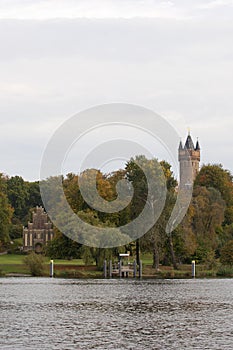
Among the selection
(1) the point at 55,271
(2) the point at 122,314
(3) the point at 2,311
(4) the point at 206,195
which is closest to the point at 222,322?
(2) the point at 122,314

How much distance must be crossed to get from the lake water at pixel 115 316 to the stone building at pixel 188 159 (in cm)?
11048

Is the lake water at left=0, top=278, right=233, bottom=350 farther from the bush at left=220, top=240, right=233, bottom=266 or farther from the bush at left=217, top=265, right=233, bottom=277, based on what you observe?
the bush at left=220, top=240, right=233, bottom=266

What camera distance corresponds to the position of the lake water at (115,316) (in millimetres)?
28641

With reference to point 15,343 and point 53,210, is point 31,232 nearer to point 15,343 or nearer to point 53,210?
point 53,210

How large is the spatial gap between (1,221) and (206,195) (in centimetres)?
2266

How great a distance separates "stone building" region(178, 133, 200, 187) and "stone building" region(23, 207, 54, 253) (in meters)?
62.0

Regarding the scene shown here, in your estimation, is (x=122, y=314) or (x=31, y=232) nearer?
(x=122, y=314)

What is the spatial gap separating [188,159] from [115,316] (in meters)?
145

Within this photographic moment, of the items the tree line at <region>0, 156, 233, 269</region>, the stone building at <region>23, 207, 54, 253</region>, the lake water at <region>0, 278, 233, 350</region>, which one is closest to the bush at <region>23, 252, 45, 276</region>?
the tree line at <region>0, 156, 233, 269</region>

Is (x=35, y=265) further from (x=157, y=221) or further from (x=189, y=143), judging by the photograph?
(x=189, y=143)

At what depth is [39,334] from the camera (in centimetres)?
3044

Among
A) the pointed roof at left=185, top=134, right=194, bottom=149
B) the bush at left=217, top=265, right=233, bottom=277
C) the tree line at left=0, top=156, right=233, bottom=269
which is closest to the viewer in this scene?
the bush at left=217, top=265, right=233, bottom=277

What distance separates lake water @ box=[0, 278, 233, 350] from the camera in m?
28.6

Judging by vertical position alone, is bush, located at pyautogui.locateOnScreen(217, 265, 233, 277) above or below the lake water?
above
